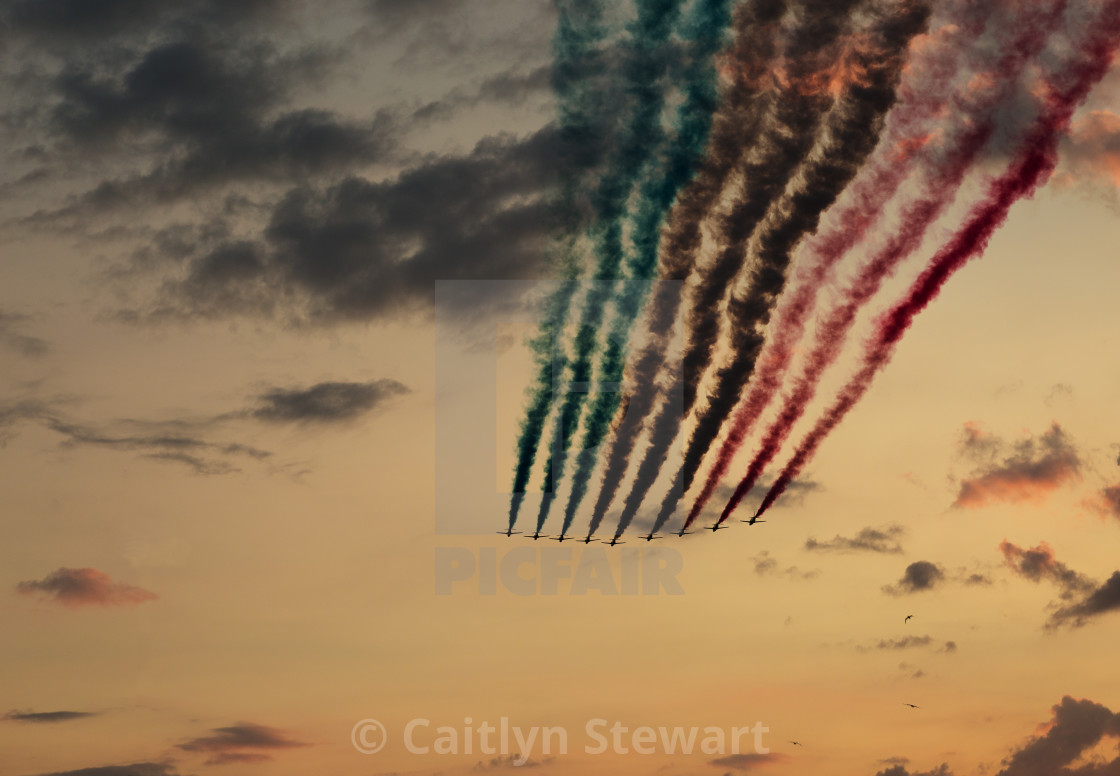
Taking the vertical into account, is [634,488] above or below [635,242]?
below

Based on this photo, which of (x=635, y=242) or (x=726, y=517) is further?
(x=726, y=517)

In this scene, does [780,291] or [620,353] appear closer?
[780,291]

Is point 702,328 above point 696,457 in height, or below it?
above

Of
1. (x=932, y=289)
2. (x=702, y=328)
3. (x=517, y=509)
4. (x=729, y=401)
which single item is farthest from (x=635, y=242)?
(x=517, y=509)

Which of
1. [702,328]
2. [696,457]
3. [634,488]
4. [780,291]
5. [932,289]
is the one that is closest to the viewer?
[932,289]

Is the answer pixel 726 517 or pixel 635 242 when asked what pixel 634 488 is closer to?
pixel 726 517

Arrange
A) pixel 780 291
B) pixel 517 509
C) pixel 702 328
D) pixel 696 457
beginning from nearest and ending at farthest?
1. pixel 780 291
2. pixel 702 328
3. pixel 696 457
4. pixel 517 509

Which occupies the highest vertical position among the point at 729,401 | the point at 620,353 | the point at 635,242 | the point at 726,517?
the point at 635,242

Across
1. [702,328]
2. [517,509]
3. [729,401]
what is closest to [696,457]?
[729,401]

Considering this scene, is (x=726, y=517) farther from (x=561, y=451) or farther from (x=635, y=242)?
(x=635, y=242)
